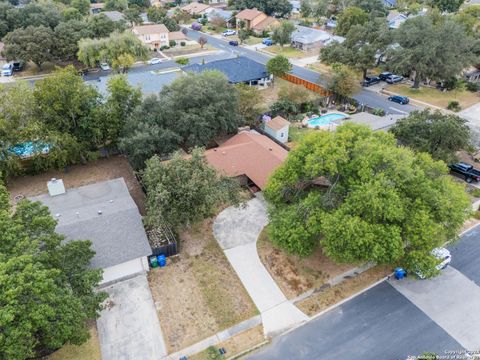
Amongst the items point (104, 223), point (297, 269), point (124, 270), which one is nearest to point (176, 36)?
point (104, 223)

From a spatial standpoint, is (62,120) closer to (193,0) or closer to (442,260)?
(442,260)

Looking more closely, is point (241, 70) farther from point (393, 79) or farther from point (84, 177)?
point (84, 177)

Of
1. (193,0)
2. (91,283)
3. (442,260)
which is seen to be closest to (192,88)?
(91,283)

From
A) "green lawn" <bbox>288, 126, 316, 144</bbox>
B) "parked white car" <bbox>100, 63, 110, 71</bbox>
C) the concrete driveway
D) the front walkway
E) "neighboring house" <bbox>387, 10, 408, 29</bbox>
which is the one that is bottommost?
the concrete driveway

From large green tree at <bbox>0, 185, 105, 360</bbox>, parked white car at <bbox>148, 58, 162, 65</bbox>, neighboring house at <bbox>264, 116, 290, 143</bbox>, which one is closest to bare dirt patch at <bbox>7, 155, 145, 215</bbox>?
large green tree at <bbox>0, 185, 105, 360</bbox>

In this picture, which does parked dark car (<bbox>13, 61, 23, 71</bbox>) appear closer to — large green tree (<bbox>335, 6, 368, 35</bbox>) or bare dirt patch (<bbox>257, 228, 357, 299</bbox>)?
large green tree (<bbox>335, 6, 368, 35</bbox>)

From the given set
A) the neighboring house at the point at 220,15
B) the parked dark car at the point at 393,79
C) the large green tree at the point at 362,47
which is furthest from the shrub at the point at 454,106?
the neighboring house at the point at 220,15
